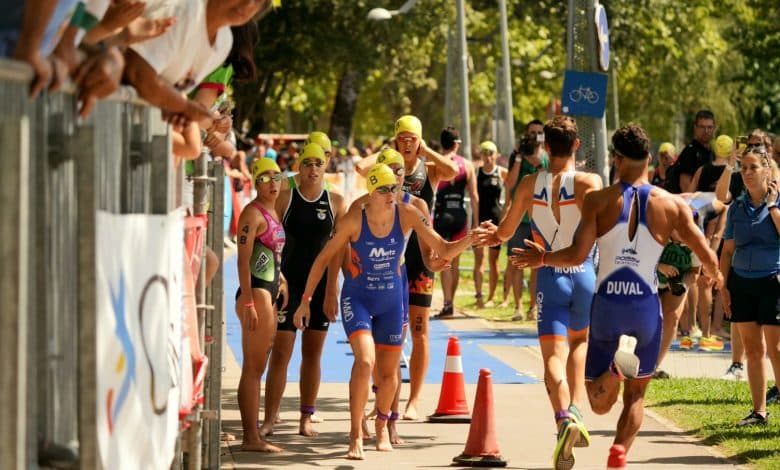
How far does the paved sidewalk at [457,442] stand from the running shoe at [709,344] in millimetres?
3830

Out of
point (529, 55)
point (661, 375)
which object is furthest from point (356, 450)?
point (529, 55)

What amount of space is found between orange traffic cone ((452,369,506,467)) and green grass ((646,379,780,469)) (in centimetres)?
154

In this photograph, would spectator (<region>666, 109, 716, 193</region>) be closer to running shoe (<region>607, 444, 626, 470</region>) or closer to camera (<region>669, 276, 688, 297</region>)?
camera (<region>669, 276, 688, 297</region>)

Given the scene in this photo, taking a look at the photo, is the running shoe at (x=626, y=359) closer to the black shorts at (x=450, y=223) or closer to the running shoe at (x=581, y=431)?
the running shoe at (x=581, y=431)

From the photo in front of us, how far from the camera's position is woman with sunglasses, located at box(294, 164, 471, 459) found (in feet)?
33.7

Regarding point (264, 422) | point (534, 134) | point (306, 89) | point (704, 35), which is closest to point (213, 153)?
point (264, 422)

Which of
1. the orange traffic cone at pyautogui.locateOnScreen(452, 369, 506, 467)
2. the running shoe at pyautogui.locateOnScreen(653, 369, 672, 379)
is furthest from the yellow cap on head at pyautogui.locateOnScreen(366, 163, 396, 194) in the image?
the running shoe at pyautogui.locateOnScreen(653, 369, 672, 379)

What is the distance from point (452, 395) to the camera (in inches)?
461

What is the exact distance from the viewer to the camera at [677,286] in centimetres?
1362

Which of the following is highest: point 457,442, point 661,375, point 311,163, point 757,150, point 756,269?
point 757,150

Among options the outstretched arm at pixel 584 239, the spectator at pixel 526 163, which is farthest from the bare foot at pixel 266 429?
the spectator at pixel 526 163

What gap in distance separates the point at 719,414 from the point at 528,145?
700cm

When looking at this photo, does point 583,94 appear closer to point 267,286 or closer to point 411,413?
point 411,413

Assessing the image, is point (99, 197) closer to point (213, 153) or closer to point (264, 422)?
point (213, 153)
